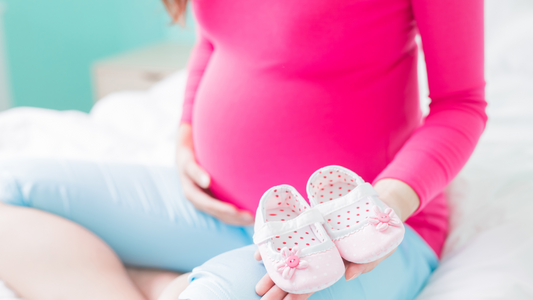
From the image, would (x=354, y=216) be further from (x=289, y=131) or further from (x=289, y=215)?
(x=289, y=131)

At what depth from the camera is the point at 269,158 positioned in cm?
77

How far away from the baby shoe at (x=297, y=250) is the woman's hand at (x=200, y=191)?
16 centimetres

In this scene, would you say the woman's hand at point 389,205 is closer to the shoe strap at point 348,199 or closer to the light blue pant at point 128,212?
the shoe strap at point 348,199

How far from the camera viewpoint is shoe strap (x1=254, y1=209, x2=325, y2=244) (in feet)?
1.87

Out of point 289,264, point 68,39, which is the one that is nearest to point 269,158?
point 289,264

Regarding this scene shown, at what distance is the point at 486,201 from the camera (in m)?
0.90

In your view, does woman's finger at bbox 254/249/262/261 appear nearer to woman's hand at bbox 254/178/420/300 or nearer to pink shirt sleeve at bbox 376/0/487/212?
woman's hand at bbox 254/178/420/300

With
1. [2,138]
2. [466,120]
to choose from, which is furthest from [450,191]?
[2,138]

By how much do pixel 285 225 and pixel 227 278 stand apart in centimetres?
10

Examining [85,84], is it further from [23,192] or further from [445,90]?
[445,90]

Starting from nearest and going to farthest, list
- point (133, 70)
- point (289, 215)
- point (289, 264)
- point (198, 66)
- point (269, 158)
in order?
1. point (289, 264)
2. point (289, 215)
3. point (269, 158)
4. point (198, 66)
5. point (133, 70)

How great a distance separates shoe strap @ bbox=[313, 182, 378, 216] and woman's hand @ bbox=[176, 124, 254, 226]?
0.22 m

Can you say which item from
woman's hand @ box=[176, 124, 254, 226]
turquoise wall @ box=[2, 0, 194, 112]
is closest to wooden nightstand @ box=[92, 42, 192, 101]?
turquoise wall @ box=[2, 0, 194, 112]

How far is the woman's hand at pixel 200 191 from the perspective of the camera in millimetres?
801
